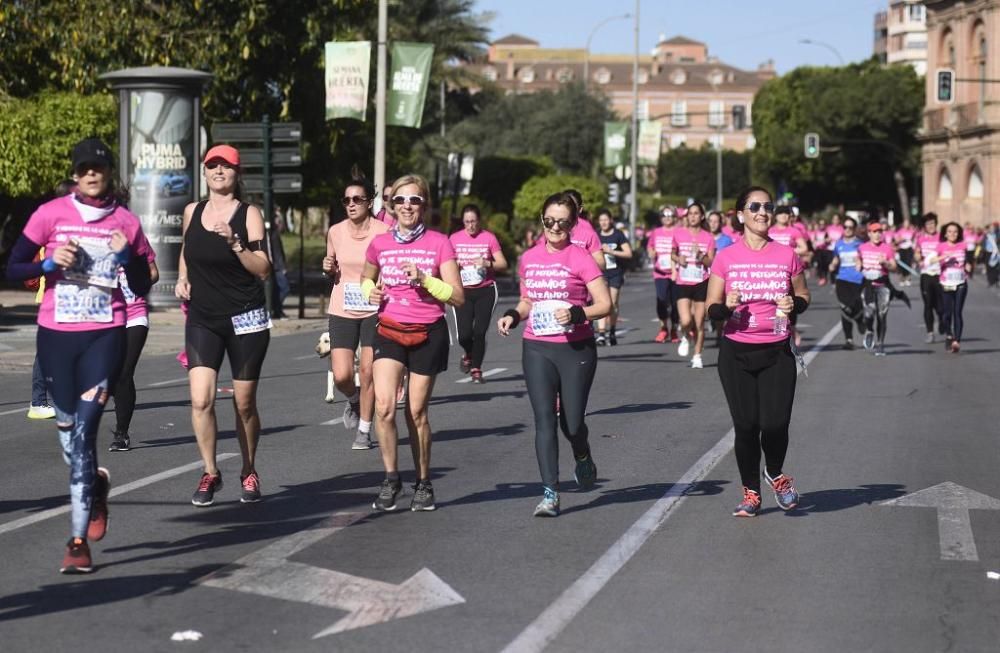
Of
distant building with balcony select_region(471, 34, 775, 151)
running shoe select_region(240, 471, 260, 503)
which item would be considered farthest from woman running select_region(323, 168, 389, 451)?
distant building with balcony select_region(471, 34, 775, 151)

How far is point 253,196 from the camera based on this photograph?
1155 inches

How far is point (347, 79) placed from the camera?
29.2 meters

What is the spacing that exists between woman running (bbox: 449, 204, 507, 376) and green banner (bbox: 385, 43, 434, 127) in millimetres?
13817

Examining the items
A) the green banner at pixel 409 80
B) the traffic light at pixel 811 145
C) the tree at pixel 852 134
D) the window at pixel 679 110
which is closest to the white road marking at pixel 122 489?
the green banner at pixel 409 80

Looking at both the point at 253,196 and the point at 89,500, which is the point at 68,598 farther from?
the point at 253,196

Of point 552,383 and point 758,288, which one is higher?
point 758,288

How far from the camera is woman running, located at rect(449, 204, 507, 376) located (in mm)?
16047

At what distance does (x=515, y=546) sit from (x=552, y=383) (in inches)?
46.4

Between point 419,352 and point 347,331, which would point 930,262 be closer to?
point 347,331

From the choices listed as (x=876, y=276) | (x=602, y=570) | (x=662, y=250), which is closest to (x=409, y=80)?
(x=662, y=250)

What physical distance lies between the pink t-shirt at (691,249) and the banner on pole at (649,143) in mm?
38325

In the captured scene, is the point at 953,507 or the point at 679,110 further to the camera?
the point at 679,110

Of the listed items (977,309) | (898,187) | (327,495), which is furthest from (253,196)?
(898,187)

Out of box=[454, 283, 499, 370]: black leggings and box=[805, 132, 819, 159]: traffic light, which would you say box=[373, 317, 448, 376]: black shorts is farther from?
box=[805, 132, 819, 159]: traffic light
